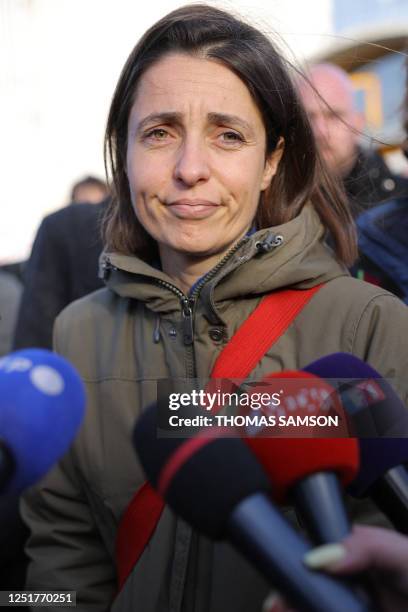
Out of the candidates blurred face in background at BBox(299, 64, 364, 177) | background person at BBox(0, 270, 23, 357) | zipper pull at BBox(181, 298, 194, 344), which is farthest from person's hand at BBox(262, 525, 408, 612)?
background person at BBox(0, 270, 23, 357)

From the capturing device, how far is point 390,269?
2254 mm

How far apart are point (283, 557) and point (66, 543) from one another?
1157 mm

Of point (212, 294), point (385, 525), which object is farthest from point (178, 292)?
point (385, 525)

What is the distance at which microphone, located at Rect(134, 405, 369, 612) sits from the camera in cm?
85

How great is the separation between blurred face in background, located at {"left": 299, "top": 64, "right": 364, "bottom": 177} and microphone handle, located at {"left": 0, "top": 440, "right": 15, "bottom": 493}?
1.37m

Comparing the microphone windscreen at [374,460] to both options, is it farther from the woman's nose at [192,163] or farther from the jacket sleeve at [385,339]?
the woman's nose at [192,163]

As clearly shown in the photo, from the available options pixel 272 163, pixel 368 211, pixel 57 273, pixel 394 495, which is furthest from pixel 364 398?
pixel 57 273

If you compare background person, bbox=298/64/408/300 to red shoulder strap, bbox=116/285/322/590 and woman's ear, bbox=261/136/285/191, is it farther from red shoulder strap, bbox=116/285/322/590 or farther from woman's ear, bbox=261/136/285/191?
red shoulder strap, bbox=116/285/322/590

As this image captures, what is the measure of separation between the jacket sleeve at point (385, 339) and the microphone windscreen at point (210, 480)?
705 millimetres

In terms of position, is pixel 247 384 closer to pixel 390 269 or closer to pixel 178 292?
pixel 178 292

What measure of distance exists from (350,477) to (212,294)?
0.76 metres

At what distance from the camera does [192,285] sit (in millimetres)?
1877

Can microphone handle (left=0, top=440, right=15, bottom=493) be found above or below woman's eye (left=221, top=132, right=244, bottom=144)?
below

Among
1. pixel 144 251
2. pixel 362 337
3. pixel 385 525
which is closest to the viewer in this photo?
pixel 385 525
